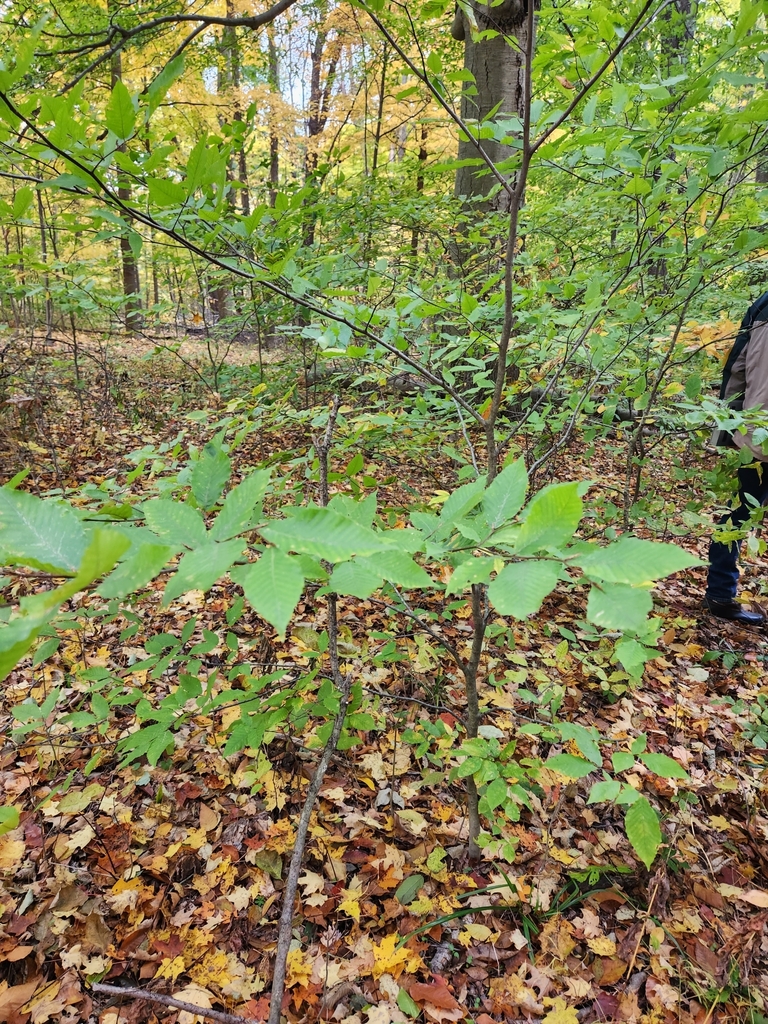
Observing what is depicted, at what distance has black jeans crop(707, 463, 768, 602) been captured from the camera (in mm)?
3182

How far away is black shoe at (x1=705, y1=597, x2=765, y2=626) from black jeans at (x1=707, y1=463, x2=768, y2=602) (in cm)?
4

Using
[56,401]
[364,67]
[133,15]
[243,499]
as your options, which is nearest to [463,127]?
[243,499]

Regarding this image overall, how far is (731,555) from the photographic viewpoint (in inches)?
125

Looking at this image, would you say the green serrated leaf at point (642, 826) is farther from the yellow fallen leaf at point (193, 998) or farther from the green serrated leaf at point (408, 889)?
the yellow fallen leaf at point (193, 998)

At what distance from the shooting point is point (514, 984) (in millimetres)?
1671

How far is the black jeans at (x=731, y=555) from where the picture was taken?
3182 mm

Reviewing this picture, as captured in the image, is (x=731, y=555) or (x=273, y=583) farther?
(x=731, y=555)

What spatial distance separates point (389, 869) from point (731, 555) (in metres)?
2.76

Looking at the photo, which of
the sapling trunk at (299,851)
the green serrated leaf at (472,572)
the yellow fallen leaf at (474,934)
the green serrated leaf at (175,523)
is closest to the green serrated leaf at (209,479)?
the green serrated leaf at (175,523)

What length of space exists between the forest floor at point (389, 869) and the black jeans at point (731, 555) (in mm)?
510

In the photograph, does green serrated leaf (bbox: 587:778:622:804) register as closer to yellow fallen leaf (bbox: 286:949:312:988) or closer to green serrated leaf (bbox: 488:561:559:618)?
green serrated leaf (bbox: 488:561:559:618)

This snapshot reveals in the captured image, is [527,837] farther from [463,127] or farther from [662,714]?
[463,127]

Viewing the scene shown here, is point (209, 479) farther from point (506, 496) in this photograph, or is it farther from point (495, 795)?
point (495, 795)

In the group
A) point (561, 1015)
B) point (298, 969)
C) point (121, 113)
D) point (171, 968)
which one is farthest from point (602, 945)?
point (121, 113)
